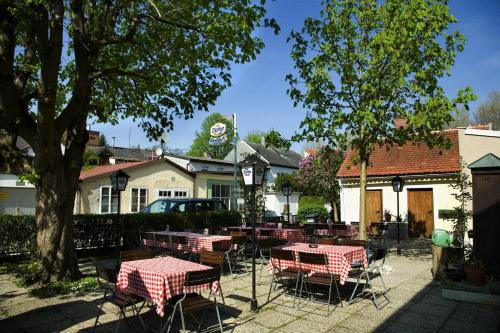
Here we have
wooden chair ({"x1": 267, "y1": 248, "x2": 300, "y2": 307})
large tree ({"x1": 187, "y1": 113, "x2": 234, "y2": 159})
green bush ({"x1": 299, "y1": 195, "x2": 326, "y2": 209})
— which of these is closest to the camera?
wooden chair ({"x1": 267, "y1": 248, "x2": 300, "y2": 307})

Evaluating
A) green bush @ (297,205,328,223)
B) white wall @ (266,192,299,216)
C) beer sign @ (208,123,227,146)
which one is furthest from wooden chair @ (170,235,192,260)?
white wall @ (266,192,299,216)

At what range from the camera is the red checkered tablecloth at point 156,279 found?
202 inches

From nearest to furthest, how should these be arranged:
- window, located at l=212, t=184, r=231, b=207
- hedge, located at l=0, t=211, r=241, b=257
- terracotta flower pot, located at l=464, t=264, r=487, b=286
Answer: terracotta flower pot, located at l=464, t=264, r=487, b=286
hedge, located at l=0, t=211, r=241, b=257
window, located at l=212, t=184, r=231, b=207

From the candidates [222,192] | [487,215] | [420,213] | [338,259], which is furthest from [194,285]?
[222,192]

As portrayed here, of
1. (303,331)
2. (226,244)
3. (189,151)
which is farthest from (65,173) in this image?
(189,151)

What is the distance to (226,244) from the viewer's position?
9867 millimetres

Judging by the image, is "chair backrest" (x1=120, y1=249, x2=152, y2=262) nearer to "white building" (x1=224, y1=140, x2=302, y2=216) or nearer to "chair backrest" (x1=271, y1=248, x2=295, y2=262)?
"chair backrest" (x1=271, y1=248, x2=295, y2=262)

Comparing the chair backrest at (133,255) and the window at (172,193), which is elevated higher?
the window at (172,193)

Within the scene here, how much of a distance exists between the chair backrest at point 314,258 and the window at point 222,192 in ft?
63.8

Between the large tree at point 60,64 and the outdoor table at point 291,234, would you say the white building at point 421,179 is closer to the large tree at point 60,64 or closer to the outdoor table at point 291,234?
the outdoor table at point 291,234

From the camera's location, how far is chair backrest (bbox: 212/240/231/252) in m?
9.68

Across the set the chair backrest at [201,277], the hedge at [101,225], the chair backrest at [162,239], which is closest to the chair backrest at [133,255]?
the chair backrest at [201,277]

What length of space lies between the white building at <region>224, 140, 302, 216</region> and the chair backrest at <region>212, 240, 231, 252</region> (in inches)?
676

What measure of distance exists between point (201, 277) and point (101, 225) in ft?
27.5
